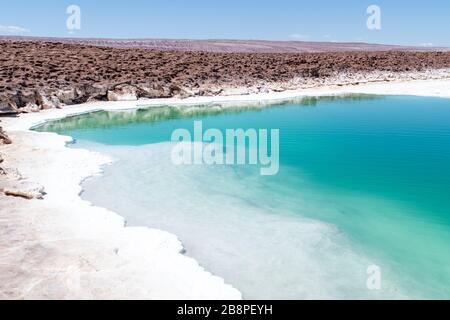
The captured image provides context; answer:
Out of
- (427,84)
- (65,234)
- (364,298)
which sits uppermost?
(427,84)

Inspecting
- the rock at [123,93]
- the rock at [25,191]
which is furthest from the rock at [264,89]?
the rock at [25,191]

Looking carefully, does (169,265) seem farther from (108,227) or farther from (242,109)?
(242,109)

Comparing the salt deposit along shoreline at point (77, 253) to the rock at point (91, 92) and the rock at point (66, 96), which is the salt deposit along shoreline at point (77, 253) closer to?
the rock at point (66, 96)

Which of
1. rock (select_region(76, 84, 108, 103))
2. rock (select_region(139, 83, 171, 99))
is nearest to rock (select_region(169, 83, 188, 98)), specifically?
rock (select_region(139, 83, 171, 99))

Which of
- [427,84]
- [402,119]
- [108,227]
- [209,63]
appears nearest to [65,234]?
[108,227]

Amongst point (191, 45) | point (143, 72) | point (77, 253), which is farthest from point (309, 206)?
point (191, 45)
